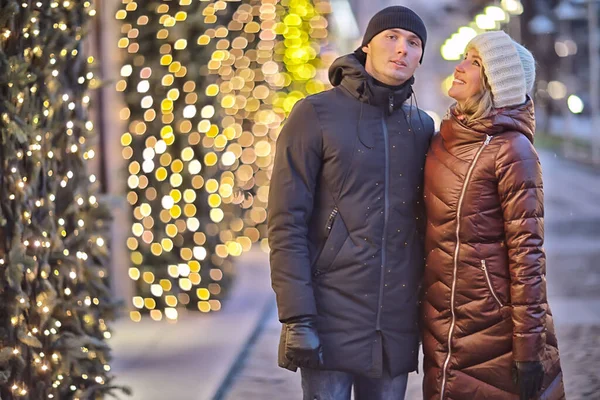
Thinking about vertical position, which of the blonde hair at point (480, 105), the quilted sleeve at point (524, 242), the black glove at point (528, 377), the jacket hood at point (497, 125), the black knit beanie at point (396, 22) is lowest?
the black glove at point (528, 377)

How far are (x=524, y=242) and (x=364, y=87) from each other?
81 cm

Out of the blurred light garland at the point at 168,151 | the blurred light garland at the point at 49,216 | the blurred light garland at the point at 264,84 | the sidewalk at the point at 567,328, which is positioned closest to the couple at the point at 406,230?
the blurred light garland at the point at 49,216

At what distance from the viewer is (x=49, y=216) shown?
409 centimetres

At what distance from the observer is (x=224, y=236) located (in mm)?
8992

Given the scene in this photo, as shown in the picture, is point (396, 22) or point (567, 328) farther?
point (567, 328)

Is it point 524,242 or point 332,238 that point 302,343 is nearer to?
point 332,238

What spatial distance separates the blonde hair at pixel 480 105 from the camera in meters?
3.45

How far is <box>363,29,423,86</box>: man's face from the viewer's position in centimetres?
342

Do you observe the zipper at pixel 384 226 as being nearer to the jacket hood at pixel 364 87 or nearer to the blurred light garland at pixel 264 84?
the jacket hood at pixel 364 87

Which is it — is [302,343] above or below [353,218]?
below

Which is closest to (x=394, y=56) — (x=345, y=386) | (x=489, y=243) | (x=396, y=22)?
A: (x=396, y=22)

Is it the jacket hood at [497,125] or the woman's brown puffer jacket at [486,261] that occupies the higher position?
the jacket hood at [497,125]

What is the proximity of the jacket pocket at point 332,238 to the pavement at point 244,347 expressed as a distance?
2.76 m

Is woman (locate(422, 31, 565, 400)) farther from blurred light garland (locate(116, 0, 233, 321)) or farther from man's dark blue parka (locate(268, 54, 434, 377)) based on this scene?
blurred light garland (locate(116, 0, 233, 321))
